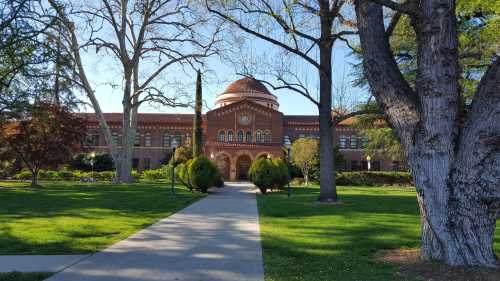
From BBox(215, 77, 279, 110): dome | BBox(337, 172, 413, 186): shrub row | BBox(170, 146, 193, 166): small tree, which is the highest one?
BBox(215, 77, 279, 110): dome

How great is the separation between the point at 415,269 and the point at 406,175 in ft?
130

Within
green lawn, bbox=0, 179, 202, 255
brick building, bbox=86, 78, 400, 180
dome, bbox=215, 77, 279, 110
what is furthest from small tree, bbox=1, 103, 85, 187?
dome, bbox=215, 77, 279, 110

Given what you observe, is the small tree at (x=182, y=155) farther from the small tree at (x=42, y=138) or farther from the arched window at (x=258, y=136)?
the small tree at (x=42, y=138)

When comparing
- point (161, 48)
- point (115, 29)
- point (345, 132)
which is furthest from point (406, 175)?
point (115, 29)

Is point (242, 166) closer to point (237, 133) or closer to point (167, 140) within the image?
point (237, 133)

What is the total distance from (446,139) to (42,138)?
2634cm

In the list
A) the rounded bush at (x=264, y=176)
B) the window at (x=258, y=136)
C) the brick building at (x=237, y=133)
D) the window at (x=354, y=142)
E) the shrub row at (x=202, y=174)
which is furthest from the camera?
the window at (x=354, y=142)

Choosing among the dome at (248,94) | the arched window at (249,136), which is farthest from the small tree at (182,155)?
the dome at (248,94)

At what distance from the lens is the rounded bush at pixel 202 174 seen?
2147cm

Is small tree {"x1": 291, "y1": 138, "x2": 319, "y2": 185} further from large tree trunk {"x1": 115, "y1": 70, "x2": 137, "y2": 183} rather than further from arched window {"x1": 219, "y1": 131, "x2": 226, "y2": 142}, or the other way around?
arched window {"x1": 219, "y1": 131, "x2": 226, "y2": 142}

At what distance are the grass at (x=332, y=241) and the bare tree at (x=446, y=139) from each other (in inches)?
40.0

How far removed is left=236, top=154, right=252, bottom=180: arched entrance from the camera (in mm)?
48881

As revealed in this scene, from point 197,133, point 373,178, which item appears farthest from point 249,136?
point 373,178

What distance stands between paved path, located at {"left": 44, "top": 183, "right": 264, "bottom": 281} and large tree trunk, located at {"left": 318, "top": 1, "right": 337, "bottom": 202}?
6424mm
